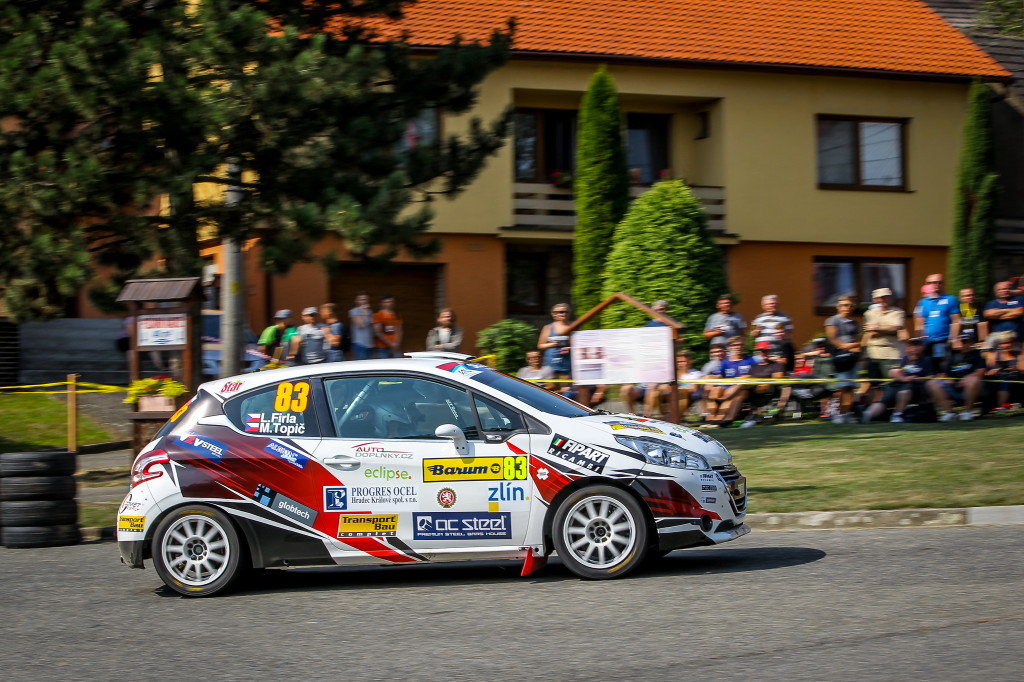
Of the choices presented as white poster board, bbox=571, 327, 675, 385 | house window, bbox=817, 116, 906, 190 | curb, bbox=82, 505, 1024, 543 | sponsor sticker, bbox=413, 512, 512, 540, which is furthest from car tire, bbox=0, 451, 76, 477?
house window, bbox=817, 116, 906, 190

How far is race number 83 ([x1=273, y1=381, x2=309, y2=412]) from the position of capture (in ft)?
28.3

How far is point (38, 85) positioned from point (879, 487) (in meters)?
10.5

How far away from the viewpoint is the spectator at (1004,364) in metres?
16.6

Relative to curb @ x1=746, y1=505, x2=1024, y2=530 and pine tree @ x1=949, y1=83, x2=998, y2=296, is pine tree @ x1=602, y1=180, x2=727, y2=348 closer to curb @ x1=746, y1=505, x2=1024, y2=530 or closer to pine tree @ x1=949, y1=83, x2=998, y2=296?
pine tree @ x1=949, y1=83, x2=998, y2=296

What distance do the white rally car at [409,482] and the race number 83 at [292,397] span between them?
14 millimetres

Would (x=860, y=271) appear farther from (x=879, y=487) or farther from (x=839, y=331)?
(x=879, y=487)

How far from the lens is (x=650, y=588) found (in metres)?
7.94

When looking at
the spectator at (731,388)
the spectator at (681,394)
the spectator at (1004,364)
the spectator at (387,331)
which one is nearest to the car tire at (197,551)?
the spectator at (681,394)

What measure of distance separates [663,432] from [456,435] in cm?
148

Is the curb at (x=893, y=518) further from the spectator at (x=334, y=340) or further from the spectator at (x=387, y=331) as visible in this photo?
the spectator at (x=387, y=331)

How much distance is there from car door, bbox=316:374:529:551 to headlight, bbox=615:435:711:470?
2.54 feet

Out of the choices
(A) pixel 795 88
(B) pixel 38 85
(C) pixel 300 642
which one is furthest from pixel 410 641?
(A) pixel 795 88

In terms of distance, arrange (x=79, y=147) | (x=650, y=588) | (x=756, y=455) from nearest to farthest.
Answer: (x=650, y=588)
(x=756, y=455)
(x=79, y=147)

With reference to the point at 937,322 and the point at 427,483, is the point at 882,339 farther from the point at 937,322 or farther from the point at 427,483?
the point at 427,483
